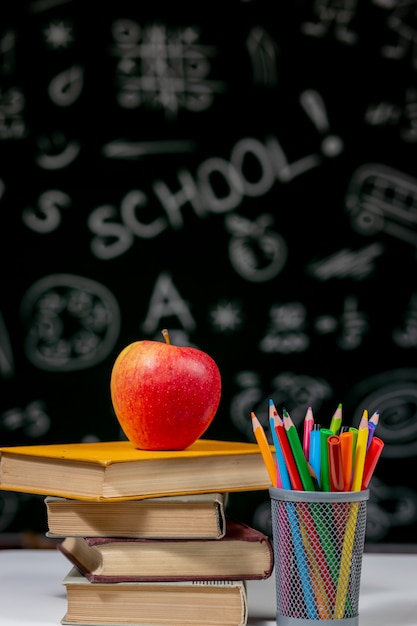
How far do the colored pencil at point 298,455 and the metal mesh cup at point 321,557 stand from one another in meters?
0.02

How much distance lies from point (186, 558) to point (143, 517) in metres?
0.07

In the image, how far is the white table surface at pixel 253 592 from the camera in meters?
1.02

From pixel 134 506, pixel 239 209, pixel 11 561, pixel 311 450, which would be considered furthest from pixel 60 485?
pixel 239 209

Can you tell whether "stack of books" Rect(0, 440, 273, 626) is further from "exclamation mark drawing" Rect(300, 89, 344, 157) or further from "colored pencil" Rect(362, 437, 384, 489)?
"exclamation mark drawing" Rect(300, 89, 344, 157)

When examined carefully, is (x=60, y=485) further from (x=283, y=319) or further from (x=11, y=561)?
(x=283, y=319)

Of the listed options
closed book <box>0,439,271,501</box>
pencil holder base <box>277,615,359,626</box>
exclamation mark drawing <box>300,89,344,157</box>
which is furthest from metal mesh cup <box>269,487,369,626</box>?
exclamation mark drawing <box>300,89,344,157</box>

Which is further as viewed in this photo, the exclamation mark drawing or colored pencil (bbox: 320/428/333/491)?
the exclamation mark drawing

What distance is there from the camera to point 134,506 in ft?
3.30

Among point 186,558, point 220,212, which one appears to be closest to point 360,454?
point 186,558

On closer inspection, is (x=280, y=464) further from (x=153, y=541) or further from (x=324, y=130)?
(x=324, y=130)

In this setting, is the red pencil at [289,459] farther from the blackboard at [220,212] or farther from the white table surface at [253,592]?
the blackboard at [220,212]

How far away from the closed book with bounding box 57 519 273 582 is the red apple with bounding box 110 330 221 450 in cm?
15

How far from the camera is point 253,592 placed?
117 cm

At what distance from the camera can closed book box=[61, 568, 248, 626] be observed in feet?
3.16
